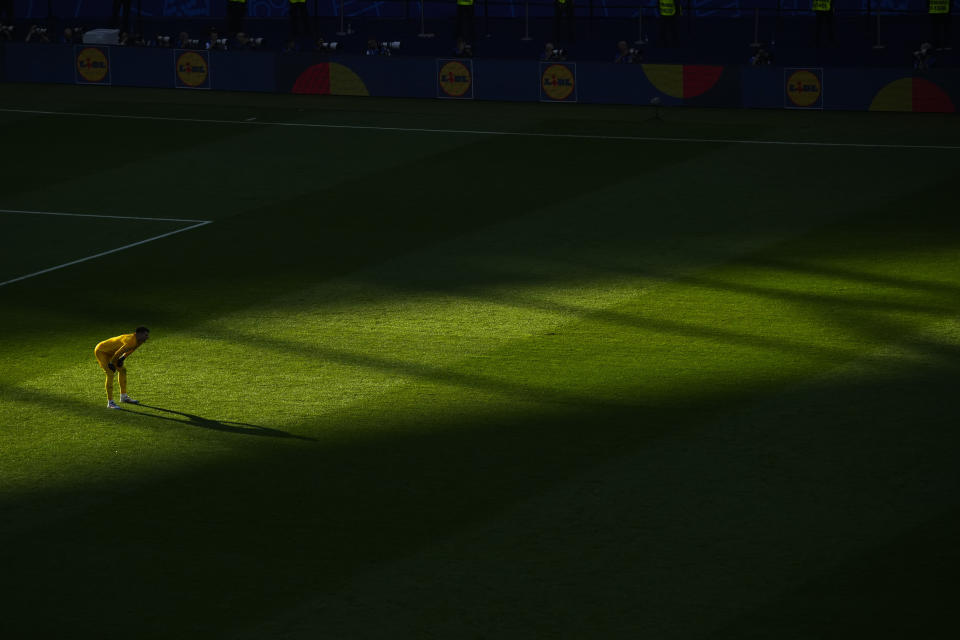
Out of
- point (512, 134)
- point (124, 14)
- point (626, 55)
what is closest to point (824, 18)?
point (626, 55)

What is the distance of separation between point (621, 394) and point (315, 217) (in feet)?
37.3

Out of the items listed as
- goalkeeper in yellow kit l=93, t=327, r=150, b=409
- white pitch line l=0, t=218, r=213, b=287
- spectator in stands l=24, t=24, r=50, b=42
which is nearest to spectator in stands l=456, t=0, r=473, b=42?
spectator in stands l=24, t=24, r=50, b=42

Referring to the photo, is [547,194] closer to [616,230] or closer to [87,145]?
[616,230]

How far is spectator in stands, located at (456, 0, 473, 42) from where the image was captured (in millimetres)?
44091

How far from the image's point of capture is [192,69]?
41.5 metres

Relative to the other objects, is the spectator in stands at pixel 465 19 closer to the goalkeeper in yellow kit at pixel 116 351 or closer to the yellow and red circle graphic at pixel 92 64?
the yellow and red circle graphic at pixel 92 64

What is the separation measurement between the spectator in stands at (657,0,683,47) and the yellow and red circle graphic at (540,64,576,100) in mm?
5372

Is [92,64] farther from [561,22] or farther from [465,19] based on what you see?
[561,22]

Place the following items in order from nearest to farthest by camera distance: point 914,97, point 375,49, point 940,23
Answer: point 914,97, point 940,23, point 375,49

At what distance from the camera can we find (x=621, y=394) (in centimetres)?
1848

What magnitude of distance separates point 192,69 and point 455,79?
7.66 meters

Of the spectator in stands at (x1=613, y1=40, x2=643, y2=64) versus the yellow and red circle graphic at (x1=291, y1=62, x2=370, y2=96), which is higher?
the spectator in stands at (x1=613, y1=40, x2=643, y2=64)

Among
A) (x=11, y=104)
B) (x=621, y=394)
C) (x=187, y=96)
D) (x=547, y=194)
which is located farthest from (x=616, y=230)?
(x=11, y=104)

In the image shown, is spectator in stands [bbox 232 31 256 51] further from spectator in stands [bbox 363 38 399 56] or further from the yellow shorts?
the yellow shorts
